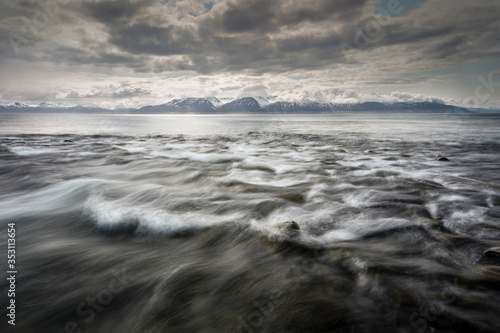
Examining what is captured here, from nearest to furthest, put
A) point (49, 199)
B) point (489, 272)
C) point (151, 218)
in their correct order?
point (489, 272), point (151, 218), point (49, 199)

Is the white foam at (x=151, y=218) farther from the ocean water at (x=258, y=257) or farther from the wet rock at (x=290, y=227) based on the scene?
the wet rock at (x=290, y=227)

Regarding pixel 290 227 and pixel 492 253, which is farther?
pixel 290 227

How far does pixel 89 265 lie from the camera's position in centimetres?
457

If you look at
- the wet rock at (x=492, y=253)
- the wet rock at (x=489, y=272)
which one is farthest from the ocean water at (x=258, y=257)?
the wet rock at (x=492, y=253)

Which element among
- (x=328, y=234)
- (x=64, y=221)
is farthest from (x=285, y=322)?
(x=64, y=221)

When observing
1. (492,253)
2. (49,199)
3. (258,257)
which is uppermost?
(492,253)

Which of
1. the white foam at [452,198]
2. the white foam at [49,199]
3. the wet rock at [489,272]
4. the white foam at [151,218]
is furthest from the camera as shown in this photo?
the white foam at [49,199]

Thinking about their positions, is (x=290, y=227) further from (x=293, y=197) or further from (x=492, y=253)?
(x=492, y=253)

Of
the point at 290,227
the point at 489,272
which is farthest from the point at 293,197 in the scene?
the point at 489,272

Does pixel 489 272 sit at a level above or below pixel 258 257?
above

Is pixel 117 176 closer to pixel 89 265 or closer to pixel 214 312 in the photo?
pixel 89 265

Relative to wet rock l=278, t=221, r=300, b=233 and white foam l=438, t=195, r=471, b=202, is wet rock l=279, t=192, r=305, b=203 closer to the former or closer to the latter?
wet rock l=278, t=221, r=300, b=233

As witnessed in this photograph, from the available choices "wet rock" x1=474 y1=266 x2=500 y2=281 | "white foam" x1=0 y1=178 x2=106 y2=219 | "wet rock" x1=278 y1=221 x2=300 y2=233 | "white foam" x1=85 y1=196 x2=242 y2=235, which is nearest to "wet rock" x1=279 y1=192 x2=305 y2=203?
"white foam" x1=85 y1=196 x2=242 y2=235

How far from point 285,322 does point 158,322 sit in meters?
1.59
